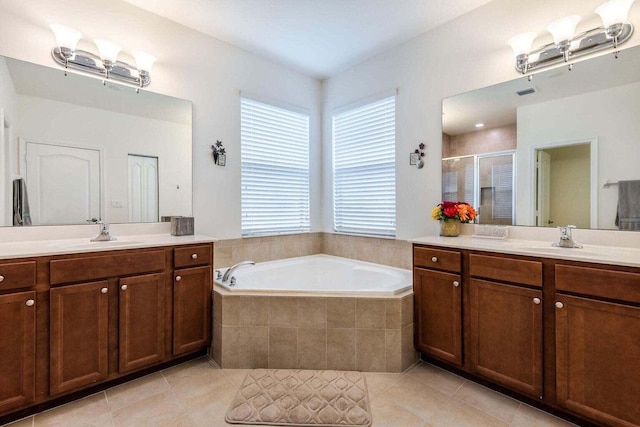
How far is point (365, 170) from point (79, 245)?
8.23 feet

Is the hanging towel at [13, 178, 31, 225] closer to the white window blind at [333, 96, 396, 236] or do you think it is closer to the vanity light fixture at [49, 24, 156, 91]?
the vanity light fixture at [49, 24, 156, 91]

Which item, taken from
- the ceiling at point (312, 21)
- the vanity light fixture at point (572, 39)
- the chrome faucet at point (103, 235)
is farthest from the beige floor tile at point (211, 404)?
the vanity light fixture at point (572, 39)

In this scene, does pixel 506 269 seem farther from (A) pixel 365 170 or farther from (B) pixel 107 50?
(B) pixel 107 50

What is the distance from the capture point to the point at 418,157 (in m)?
2.78

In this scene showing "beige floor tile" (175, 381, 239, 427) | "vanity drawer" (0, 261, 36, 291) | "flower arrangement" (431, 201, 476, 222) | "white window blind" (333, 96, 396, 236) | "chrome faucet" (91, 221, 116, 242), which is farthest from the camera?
"white window blind" (333, 96, 396, 236)

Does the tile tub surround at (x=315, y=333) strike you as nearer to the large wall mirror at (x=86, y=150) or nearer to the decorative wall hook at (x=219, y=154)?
the large wall mirror at (x=86, y=150)

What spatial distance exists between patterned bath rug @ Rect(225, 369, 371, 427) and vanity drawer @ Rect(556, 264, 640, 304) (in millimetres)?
1294

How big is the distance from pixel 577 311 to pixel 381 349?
116cm

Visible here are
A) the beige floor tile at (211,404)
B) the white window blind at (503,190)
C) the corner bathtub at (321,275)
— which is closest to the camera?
the beige floor tile at (211,404)

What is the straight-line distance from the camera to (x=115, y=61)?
2264 mm

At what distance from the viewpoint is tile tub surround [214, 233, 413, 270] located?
2.90m

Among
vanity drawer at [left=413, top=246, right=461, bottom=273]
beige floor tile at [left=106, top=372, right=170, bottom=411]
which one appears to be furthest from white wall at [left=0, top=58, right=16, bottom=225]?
vanity drawer at [left=413, top=246, right=461, bottom=273]

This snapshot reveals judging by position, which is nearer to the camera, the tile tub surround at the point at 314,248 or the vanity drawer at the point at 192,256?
the vanity drawer at the point at 192,256

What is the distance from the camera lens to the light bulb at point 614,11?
5.75 ft
